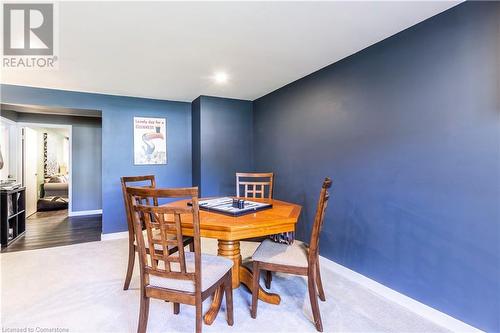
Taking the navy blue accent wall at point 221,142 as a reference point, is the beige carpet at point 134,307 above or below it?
below

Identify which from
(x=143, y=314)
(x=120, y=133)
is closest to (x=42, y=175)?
(x=120, y=133)

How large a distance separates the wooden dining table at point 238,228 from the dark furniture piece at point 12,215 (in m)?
3.40

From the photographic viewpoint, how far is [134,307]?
2016 mm

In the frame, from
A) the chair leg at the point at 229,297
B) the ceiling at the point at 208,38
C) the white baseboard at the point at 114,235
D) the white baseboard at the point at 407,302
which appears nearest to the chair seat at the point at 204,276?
the chair leg at the point at 229,297

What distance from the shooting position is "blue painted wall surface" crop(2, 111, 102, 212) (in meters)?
5.61

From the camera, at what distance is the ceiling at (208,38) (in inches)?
69.7

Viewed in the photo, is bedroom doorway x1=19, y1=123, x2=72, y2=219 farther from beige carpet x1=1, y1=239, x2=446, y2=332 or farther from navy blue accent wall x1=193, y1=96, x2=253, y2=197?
navy blue accent wall x1=193, y1=96, x2=253, y2=197

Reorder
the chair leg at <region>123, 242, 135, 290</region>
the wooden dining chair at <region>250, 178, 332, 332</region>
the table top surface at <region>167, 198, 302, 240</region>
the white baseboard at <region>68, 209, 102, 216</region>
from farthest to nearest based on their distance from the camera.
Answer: the white baseboard at <region>68, 209, 102, 216</region> < the chair leg at <region>123, 242, 135, 290</region> < the wooden dining chair at <region>250, 178, 332, 332</region> < the table top surface at <region>167, 198, 302, 240</region>

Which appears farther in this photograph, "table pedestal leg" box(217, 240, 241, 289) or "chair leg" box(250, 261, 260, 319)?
"table pedestal leg" box(217, 240, 241, 289)

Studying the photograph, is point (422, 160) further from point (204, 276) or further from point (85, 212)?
point (85, 212)

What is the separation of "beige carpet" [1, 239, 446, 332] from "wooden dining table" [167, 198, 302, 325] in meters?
0.10

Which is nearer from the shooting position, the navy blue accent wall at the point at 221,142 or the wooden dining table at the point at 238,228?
the wooden dining table at the point at 238,228

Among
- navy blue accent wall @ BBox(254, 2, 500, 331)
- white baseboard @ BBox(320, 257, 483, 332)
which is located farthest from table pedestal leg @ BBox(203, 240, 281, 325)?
navy blue accent wall @ BBox(254, 2, 500, 331)

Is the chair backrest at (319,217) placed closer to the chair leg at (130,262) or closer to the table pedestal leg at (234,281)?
the table pedestal leg at (234,281)
